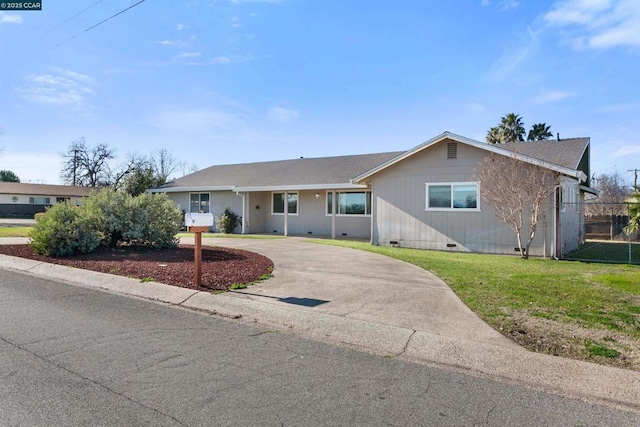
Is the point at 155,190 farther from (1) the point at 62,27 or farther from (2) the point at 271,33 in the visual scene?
(2) the point at 271,33

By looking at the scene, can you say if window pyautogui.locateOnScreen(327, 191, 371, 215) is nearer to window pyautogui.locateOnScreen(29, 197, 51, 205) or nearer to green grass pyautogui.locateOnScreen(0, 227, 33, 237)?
green grass pyautogui.locateOnScreen(0, 227, 33, 237)

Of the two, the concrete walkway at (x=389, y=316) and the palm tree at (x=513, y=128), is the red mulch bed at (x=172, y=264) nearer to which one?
the concrete walkway at (x=389, y=316)

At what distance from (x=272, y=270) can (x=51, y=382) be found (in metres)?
6.28

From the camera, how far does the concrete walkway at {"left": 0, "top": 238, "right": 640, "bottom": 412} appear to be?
155 inches

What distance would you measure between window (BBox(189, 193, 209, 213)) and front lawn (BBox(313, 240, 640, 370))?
1729cm

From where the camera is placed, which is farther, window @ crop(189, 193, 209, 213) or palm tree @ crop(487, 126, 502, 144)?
palm tree @ crop(487, 126, 502, 144)

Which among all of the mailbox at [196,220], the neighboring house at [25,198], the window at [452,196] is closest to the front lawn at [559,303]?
the window at [452,196]

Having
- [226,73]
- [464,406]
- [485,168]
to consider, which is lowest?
[464,406]

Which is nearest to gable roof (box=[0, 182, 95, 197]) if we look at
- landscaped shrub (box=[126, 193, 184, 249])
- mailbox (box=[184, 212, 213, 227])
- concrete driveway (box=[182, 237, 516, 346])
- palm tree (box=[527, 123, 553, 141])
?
landscaped shrub (box=[126, 193, 184, 249])

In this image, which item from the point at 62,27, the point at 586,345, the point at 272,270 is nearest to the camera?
the point at 586,345

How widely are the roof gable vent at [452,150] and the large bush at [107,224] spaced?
1021cm

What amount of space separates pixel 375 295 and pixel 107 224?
31.3 ft

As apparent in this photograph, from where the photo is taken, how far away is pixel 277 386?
3656mm

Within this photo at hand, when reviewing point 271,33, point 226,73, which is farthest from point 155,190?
point 271,33
